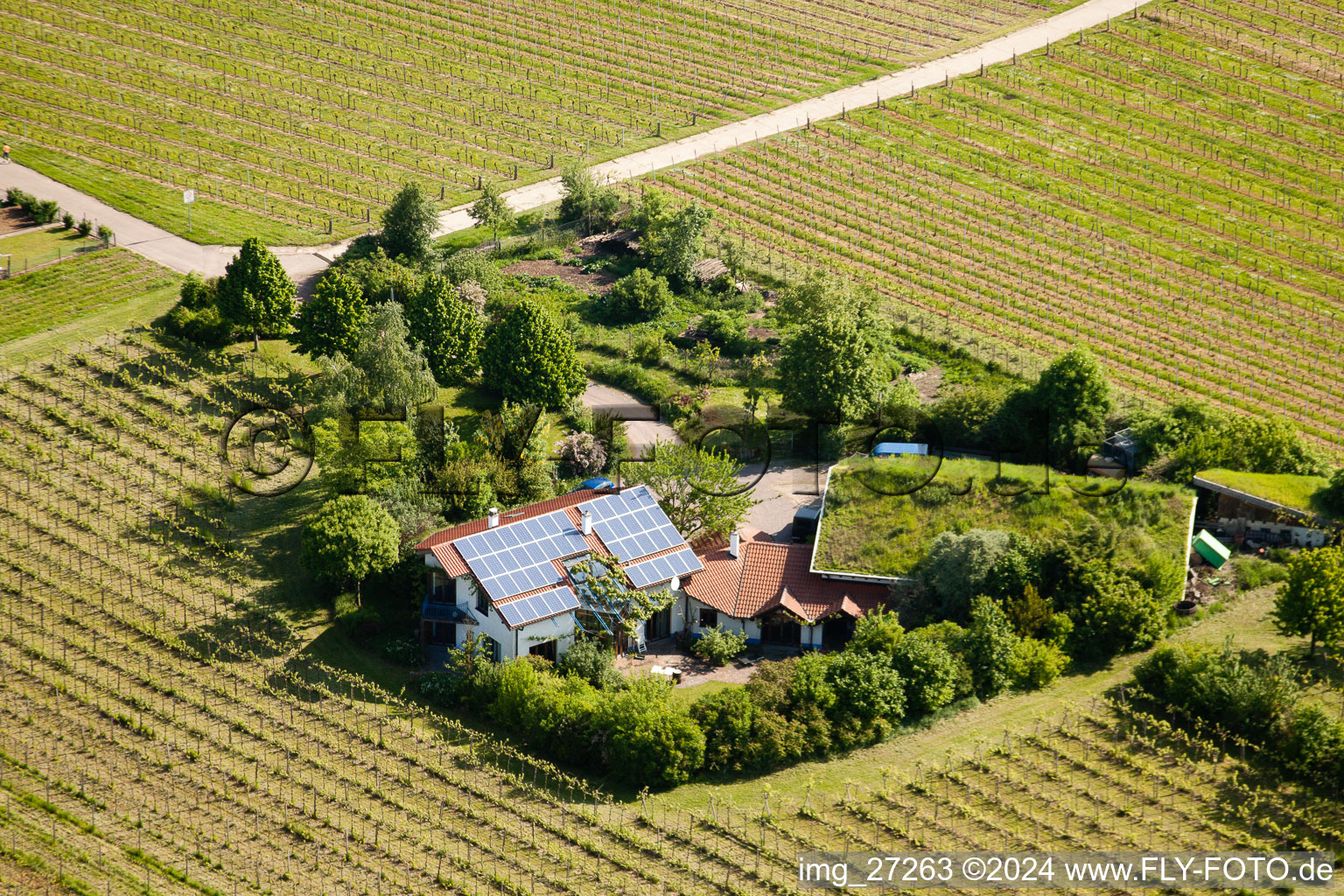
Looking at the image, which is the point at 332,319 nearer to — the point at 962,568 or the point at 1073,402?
the point at 962,568

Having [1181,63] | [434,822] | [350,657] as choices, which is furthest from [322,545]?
[1181,63]

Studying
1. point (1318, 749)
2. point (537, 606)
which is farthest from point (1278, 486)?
point (537, 606)

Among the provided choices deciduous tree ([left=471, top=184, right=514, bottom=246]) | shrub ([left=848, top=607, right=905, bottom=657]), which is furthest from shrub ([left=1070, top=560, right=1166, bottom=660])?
deciduous tree ([left=471, top=184, right=514, bottom=246])

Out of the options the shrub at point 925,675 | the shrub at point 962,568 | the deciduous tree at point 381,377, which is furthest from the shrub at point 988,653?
the deciduous tree at point 381,377

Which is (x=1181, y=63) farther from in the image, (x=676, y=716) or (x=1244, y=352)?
(x=676, y=716)

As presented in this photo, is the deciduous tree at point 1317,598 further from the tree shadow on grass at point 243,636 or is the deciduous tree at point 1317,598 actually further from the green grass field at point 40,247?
the green grass field at point 40,247
